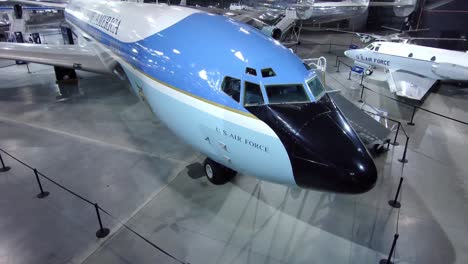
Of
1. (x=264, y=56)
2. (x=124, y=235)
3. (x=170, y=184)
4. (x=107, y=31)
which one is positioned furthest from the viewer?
(x=107, y=31)

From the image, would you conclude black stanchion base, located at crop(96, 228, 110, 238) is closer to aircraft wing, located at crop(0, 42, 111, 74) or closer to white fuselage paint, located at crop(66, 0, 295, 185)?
white fuselage paint, located at crop(66, 0, 295, 185)

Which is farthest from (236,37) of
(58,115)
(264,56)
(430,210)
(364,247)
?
(58,115)

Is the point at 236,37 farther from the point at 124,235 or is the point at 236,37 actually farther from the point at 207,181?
the point at 124,235

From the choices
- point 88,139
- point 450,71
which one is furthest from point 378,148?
point 88,139

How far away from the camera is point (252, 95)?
4797mm

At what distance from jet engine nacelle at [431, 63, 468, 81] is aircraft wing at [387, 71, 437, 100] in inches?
20.6

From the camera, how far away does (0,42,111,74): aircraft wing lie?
10914mm

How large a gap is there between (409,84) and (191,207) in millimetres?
11787

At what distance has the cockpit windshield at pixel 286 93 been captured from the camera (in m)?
4.74

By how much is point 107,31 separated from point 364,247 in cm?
996

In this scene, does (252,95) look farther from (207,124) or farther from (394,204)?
(394,204)

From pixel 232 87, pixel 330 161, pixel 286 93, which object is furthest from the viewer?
pixel 232 87

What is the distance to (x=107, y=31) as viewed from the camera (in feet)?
32.5

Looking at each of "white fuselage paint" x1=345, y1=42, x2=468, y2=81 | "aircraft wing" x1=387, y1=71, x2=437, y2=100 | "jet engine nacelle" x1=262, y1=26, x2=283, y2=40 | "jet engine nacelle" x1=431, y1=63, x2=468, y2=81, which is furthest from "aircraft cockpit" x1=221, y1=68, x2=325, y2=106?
"jet engine nacelle" x1=262, y1=26, x2=283, y2=40
